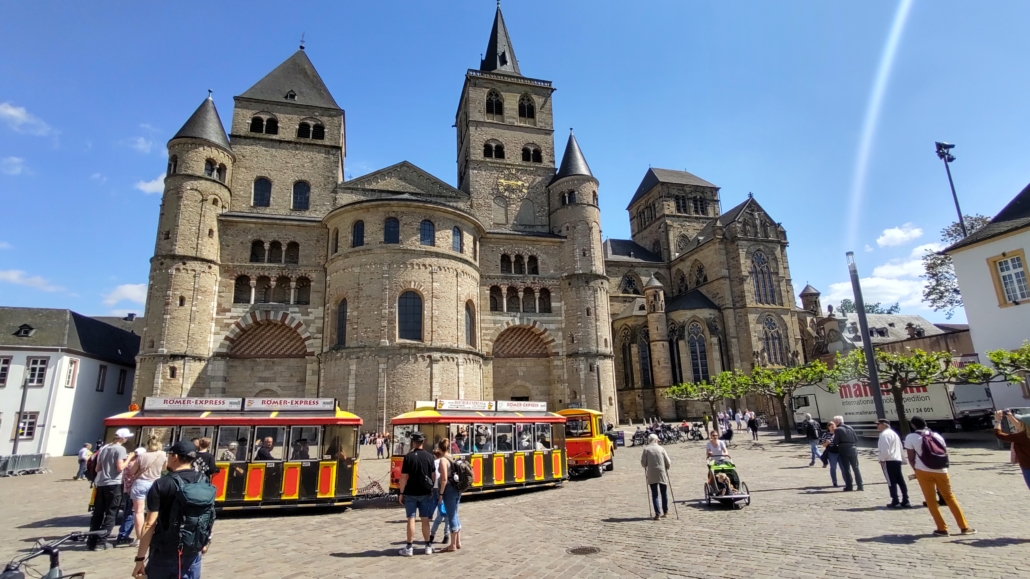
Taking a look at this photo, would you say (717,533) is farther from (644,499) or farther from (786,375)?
(786,375)

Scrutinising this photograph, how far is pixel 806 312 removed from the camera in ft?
163

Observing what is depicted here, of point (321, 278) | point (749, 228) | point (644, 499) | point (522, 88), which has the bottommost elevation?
point (644, 499)

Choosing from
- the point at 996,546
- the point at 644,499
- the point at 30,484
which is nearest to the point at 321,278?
the point at 30,484

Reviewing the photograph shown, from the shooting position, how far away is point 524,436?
Answer: 14.9 metres

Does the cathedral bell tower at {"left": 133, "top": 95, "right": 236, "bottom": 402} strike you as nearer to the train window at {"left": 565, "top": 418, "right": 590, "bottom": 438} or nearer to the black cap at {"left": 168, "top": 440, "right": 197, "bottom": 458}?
the train window at {"left": 565, "top": 418, "right": 590, "bottom": 438}

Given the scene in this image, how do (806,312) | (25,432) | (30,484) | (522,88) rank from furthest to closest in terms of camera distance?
(806,312) < (522,88) < (25,432) < (30,484)

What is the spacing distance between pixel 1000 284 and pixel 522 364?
Result: 23.1 meters

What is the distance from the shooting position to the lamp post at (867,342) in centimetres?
1259

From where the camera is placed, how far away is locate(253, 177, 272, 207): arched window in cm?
3222

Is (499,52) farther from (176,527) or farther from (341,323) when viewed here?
(176,527)

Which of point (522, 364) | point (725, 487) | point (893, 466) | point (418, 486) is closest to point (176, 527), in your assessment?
point (418, 486)

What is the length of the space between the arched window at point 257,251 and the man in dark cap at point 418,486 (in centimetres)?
2612

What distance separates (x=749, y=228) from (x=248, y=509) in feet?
141

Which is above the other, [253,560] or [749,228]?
[749,228]
